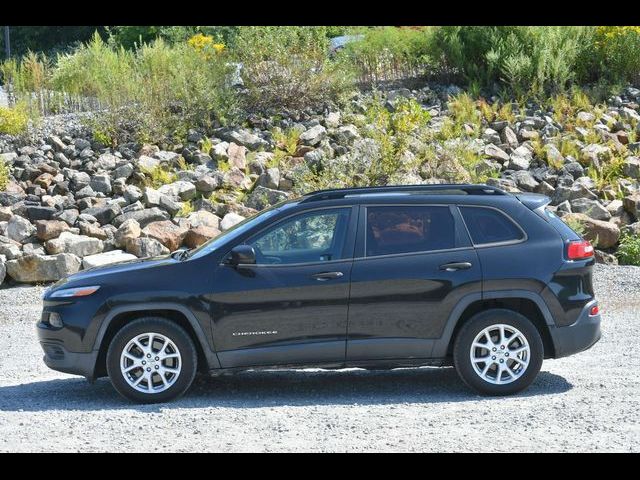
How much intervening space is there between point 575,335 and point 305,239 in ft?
7.29

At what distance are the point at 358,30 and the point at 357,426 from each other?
1554 cm

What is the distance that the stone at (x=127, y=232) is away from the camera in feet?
46.9

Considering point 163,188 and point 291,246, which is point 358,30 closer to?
point 163,188

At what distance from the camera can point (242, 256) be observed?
8.36 metres

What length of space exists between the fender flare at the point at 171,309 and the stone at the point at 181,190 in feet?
24.6

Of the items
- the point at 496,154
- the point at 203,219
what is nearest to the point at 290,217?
the point at 203,219

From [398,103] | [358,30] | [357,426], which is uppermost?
[358,30]

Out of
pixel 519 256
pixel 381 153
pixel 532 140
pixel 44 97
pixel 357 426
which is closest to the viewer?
pixel 357 426

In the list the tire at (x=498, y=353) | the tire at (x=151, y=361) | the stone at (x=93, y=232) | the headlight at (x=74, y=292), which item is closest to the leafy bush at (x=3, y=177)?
the stone at (x=93, y=232)

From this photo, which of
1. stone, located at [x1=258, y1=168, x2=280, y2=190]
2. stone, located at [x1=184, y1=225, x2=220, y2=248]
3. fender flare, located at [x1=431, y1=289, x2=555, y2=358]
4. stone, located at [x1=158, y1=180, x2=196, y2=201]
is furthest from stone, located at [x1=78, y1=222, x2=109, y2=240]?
fender flare, located at [x1=431, y1=289, x2=555, y2=358]

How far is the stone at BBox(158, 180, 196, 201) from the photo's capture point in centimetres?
1580

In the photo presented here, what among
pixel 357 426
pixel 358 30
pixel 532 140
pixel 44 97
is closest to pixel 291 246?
pixel 357 426

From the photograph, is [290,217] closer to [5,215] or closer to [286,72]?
[5,215]

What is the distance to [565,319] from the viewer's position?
848 centimetres
